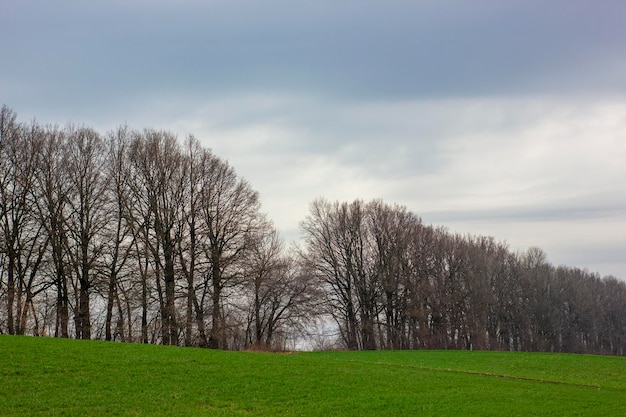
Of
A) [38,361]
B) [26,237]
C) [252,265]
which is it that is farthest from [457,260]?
[38,361]

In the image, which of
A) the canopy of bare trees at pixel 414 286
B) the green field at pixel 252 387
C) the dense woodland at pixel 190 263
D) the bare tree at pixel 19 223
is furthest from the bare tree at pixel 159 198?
the canopy of bare trees at pixel 414 286

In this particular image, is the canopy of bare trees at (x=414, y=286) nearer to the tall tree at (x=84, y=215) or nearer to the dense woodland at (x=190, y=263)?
the dense woodland at (x=190, y=263)

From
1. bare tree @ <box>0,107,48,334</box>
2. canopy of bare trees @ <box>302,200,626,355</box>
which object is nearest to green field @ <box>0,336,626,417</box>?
bare tree @ <box>0,107,48,334</box>

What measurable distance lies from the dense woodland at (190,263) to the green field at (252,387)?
40.4ft

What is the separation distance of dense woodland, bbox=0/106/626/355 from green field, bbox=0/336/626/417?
1232 centimetres

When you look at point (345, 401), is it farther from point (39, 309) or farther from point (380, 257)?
point (380, 257)

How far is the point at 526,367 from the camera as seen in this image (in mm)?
36562

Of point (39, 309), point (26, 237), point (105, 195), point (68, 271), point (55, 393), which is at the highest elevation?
point (105, 195)

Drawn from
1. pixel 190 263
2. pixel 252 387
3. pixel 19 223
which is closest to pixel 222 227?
pixel 190 263

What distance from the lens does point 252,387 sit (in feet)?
72.7

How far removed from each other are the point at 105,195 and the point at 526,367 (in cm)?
3383

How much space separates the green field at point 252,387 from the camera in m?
18.5

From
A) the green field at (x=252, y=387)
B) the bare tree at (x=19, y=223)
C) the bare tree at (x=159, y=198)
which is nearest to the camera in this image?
the green field at (x=252, y=387)

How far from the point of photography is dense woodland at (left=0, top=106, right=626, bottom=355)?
40.1 metres
